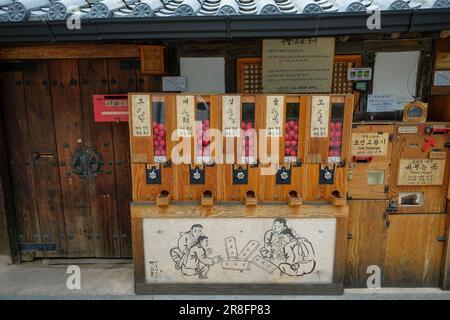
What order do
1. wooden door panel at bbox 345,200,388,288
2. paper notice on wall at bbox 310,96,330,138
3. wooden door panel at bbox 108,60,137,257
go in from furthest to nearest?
wooden door panel at bbox 108,60,137,257, wooden door panel at bbox 345,200,388,288, paper notice on wall at bbox 310,96,330,138

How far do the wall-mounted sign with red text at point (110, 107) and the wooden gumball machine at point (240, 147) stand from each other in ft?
4.99

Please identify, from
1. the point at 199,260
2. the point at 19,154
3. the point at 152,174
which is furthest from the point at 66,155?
the point at 199,260

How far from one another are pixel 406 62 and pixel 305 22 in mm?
2103

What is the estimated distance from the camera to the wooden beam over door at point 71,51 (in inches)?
173

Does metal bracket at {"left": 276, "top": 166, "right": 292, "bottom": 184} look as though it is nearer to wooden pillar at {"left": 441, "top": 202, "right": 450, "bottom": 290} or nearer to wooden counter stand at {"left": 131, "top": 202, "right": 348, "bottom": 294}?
wooden counter stand at {"left": 131, "top": 202, "right": 348, "bottom": 294}

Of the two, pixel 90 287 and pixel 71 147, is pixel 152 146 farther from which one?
pixel 90 287

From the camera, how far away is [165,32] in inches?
126

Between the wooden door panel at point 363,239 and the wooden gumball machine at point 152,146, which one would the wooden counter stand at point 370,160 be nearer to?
the wooden door panel at point 363,239

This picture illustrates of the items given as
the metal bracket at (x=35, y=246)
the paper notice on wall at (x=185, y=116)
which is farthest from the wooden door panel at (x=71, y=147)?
the paper notice on wall at (x=185, y=116)

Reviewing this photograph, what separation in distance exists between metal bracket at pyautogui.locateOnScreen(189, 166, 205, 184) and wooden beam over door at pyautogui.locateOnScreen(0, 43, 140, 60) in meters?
1.77

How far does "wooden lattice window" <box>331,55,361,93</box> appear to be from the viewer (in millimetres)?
4410

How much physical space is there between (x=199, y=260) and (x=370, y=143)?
2.52 m

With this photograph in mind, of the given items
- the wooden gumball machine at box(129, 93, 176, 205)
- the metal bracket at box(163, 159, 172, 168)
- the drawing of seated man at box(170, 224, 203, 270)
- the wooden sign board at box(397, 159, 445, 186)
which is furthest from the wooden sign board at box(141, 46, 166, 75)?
the wooden sign board at box(397, 159, 445, 186)

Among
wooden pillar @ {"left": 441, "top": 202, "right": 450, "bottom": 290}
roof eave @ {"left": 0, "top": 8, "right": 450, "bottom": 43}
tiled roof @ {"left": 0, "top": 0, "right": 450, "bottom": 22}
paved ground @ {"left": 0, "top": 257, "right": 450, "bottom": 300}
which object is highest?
tiled roof @ {"left": 0, "top": 0, "right": 450, "bottom": 22}
